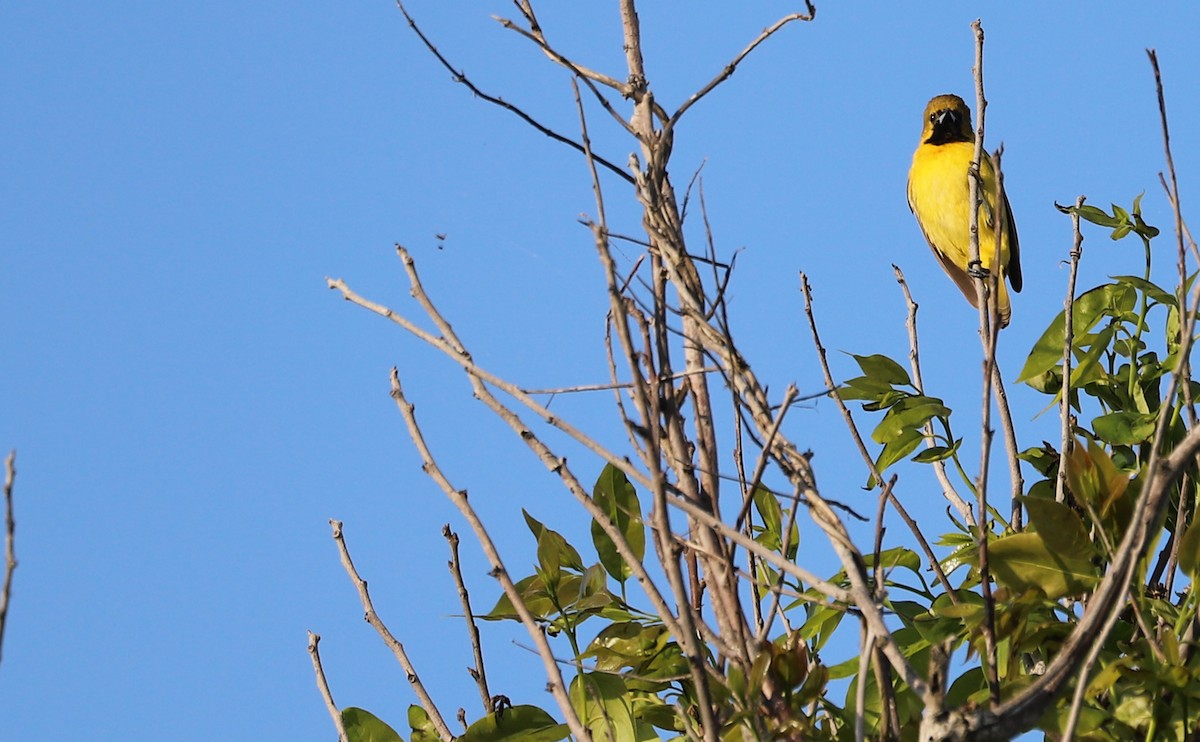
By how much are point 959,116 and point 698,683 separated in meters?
7.12

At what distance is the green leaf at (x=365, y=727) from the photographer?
2348mm

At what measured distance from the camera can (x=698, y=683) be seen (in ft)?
5.49

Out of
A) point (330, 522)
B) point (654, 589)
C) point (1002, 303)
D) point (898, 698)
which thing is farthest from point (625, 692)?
point (1002, 303)

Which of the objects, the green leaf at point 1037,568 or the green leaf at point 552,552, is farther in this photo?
the green leaf at point 552,552

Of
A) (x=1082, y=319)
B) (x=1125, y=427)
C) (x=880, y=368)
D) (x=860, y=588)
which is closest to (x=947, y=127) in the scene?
(x=1082, y=319)

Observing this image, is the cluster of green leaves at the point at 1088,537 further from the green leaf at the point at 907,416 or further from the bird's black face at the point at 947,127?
Result: the bird's black face at the point at 947,127

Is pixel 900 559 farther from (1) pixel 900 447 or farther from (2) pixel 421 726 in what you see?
(2) pixel 421 726

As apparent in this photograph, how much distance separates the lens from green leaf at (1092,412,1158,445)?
2.48 m

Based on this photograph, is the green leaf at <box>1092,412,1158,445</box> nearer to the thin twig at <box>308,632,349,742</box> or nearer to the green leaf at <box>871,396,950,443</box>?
the green leaf at <box>871,396,950,443</box>

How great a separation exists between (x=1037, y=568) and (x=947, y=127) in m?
6.56

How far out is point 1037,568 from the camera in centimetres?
198

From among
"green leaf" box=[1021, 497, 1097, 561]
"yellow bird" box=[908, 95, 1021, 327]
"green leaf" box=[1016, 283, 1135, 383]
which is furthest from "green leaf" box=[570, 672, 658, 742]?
"yellow bird" box=[908, 95, 1021, 327]

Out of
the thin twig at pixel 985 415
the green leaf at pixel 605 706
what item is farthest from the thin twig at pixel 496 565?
the thin twig at pixel 985 415

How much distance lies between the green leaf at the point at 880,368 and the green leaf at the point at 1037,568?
811mm
